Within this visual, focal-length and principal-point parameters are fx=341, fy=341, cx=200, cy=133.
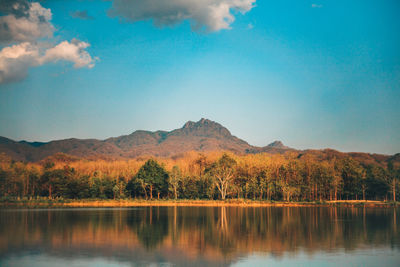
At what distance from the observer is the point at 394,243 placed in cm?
2142

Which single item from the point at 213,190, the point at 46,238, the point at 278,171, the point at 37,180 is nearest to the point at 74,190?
the point at 37,180

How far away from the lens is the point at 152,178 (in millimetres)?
77812

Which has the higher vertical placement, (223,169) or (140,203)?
(223,169)

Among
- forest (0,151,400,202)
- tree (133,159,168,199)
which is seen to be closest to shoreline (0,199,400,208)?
forest (0,151,400,202)

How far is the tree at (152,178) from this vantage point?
77.9m

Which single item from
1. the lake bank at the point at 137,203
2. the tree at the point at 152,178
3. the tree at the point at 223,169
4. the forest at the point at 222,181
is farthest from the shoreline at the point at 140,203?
the tree at the point at 152,178

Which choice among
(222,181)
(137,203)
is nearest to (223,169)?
(222,181)

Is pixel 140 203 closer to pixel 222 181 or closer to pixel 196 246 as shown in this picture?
pixel 222 181

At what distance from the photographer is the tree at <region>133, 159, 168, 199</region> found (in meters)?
77.9

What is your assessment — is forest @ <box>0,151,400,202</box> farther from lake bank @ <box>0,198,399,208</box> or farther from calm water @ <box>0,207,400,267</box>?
calm water @ <box>0,207,400,267</box>

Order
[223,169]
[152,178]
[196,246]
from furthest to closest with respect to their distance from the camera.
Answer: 1. [152,178]
2. [223,169]
3. [196,246]

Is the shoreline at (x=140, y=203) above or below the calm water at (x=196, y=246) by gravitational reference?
below

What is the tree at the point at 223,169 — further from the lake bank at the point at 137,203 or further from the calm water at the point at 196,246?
the calm water at the point at 196,246

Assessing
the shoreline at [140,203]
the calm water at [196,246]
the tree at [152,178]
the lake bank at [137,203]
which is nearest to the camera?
the calm water at [196,246]
